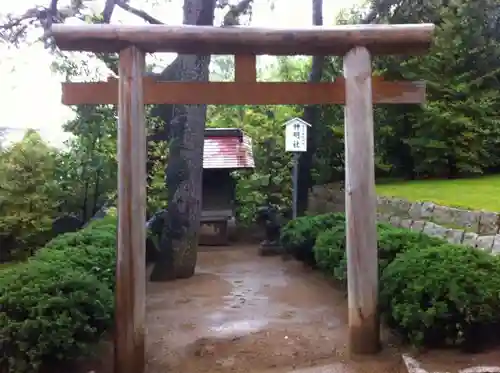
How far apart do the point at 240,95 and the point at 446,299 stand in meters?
2.39

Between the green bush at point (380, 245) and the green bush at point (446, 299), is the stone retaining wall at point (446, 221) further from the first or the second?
the green bush at point (446, 299)

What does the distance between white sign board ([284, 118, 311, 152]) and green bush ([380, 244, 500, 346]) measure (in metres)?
5.95

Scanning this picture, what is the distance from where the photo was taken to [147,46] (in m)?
4.29

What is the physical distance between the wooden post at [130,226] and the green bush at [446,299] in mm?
2195

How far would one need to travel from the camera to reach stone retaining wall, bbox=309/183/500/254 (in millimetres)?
6582

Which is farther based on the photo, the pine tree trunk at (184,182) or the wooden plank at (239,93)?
the pine tree trunk at (184,182)

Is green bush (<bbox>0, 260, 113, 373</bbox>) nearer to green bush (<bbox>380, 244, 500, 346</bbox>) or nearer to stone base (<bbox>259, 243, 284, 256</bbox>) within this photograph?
green bush (<bbox>380, 244, 500, 346</bbox>)

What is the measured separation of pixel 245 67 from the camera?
447cm

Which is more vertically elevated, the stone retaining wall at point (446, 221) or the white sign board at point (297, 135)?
the white sign board at point (297, 135)

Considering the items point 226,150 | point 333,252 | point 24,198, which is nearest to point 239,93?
point 333,252

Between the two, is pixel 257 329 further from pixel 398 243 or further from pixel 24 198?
pixel 24 198

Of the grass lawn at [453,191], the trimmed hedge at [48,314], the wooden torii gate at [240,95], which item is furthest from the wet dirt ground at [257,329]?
the grass lawn at [453,191]

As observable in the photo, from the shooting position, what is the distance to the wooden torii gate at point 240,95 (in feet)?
13.8

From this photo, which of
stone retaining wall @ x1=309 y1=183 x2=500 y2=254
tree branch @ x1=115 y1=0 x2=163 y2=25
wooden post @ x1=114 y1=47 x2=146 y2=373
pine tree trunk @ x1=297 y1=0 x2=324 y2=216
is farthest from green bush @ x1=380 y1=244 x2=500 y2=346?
pine tree trunk @ x1=297 y1=0 x2=324 y2=216
